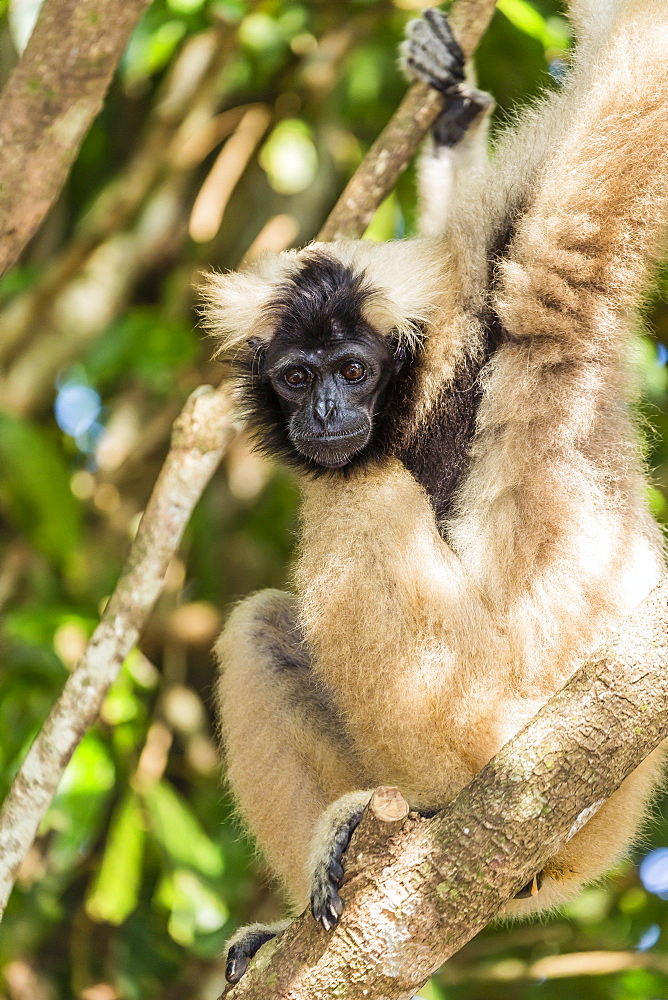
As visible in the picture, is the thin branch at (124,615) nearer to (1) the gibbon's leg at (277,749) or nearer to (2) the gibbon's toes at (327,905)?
(1) the gibbon's leg at (277,749)

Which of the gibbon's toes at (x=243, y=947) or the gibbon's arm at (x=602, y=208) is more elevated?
the gibbon's arm at (x=602, y=208)

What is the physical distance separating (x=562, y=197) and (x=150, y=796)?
393 centimetres

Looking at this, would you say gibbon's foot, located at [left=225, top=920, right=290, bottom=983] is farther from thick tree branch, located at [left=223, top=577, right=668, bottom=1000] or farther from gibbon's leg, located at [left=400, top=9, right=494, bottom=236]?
gibbon's leg, located at [left=400, top=9, right=494, bottom=236]

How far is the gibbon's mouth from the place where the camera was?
4359mm

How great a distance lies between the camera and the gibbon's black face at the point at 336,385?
14.4ft

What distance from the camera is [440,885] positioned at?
124 inches

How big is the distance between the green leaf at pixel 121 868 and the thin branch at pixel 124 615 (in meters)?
1.30

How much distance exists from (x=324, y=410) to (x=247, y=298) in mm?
693

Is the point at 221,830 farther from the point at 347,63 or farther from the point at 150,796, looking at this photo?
the point at 347,63

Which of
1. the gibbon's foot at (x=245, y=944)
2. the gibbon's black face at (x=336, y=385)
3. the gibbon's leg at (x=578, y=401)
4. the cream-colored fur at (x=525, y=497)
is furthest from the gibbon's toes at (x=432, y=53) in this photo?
the gibbon's foot at (x=245, y=944)

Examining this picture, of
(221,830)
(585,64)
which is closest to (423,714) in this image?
(585,64)

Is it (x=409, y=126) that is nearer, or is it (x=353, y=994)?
(x=353, y=994)

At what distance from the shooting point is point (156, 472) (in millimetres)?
7695

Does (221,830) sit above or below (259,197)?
below
